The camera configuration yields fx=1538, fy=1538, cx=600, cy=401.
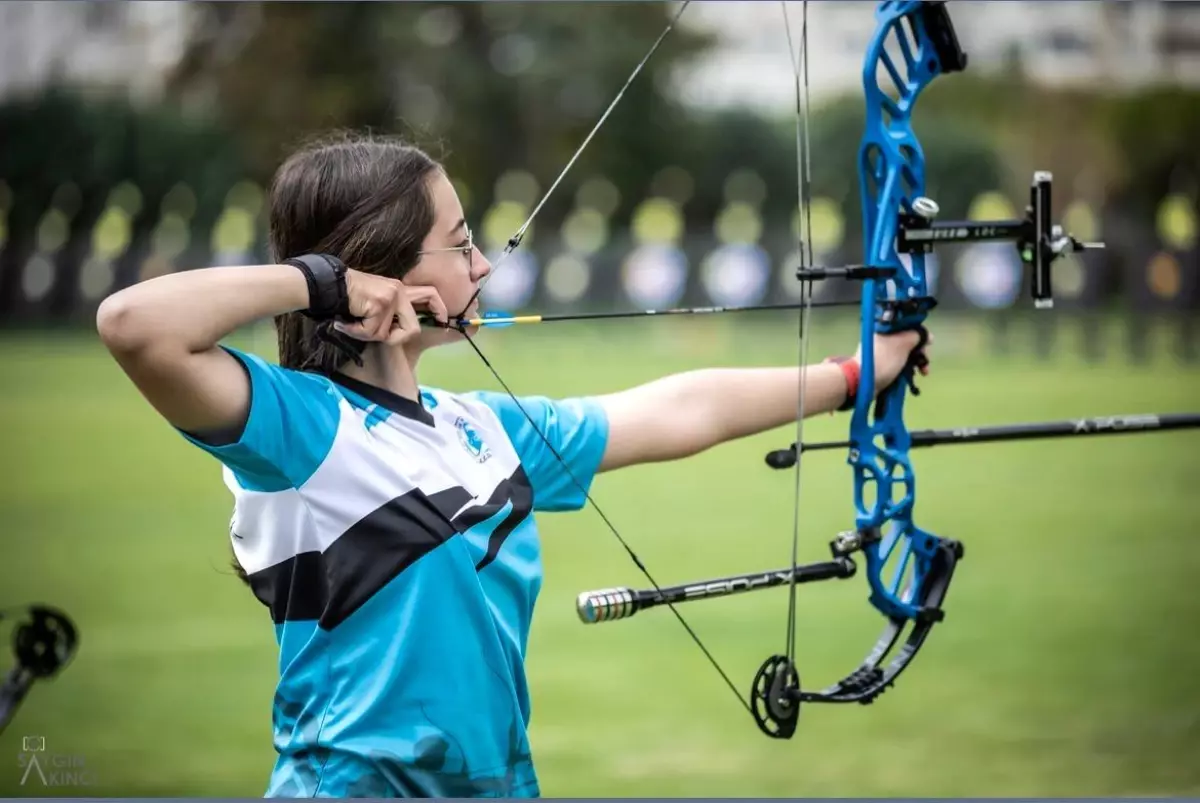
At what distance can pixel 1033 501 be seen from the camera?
7.66 metres

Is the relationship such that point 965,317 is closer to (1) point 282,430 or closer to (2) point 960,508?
(2) point 960,508

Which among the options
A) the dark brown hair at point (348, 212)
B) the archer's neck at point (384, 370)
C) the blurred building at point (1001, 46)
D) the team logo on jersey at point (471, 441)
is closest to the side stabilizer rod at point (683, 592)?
the team logo on jersey at point (471, 441)

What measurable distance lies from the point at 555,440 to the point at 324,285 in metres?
0.48

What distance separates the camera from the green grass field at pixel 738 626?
3.97 metres

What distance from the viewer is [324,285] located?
5.63ft

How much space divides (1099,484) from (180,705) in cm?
541

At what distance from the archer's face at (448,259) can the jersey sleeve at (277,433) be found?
23 centimetres

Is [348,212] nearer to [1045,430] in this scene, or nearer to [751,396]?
[751,396]

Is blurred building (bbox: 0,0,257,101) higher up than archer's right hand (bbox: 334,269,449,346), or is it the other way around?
blurred building (bbox: 0,0,257,101)

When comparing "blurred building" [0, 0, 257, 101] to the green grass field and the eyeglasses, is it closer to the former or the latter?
the green grass field

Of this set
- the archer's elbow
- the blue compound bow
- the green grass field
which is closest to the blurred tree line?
the green grass field

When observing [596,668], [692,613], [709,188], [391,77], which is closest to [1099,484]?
[692,613]

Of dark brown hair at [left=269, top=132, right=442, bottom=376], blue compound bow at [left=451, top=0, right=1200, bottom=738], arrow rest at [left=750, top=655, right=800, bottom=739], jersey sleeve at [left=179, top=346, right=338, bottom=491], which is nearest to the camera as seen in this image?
jersey sleeve at [left=179, top=346, right=338, bottom=491]

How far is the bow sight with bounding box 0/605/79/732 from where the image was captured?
3271mm
